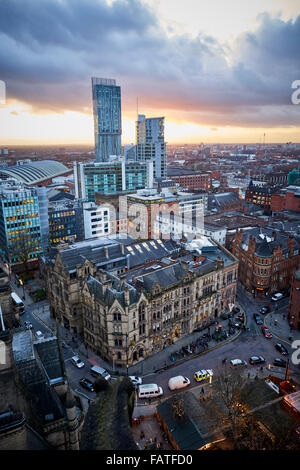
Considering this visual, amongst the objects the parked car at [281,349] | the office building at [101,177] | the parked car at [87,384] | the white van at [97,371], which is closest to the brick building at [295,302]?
the parked car at [281,349]

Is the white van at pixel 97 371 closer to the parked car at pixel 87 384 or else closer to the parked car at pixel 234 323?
the parked car at pixel 87 384

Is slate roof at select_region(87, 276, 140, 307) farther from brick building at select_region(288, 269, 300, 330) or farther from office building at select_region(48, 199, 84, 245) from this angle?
office building at select_region(48, 199, 84, 245)

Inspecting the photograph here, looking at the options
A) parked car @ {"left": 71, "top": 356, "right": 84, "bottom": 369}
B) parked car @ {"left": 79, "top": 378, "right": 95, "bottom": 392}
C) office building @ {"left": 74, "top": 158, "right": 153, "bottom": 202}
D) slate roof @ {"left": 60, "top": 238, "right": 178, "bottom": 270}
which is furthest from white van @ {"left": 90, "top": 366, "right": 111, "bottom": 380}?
office building @ {"left": 74, "top": 158, "right": 153, "bottom": 202}

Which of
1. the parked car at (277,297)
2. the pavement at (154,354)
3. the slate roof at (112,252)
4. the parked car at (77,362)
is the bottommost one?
the pavement at (154,354)

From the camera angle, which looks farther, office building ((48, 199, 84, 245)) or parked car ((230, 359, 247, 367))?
office building ((48, 199, 84, 245))

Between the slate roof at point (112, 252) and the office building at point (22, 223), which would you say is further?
the office building at point (22, 223)

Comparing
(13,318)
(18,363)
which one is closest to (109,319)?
(13,318)
